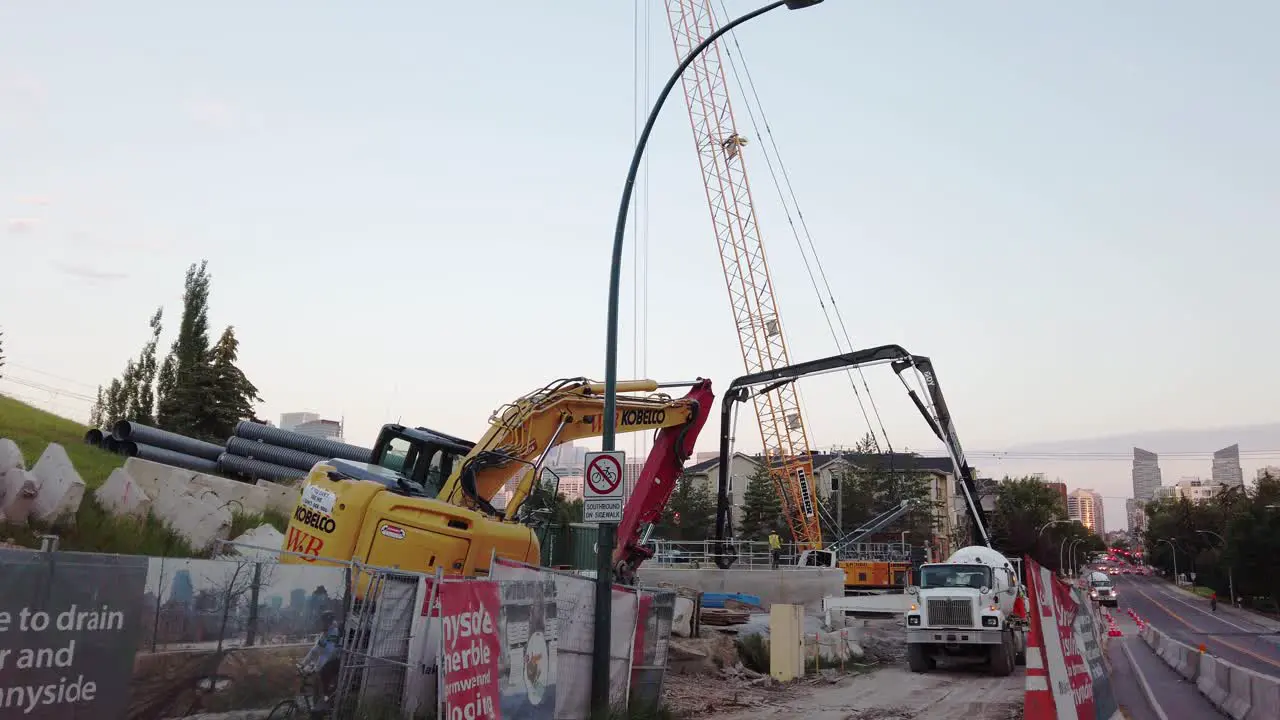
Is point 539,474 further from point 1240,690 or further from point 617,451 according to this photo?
point 1240,690

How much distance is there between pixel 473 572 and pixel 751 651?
999 centimetres

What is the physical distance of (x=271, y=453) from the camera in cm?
3212

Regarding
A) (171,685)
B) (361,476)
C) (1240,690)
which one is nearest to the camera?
(171,685)

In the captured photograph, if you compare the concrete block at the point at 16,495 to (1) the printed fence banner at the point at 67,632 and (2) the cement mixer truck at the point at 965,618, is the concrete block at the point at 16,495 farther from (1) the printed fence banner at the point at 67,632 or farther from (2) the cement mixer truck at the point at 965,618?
(2) the cement mixer truck at the point at 965,618

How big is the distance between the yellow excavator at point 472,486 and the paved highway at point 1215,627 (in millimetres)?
17857

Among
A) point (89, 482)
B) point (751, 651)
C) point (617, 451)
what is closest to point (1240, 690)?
point (751, 651)

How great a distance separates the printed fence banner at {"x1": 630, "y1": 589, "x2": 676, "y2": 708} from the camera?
46.2ft

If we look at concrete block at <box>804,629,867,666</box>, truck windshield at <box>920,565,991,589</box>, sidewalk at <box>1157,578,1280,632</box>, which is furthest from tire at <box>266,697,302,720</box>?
sidewalk at <box>1157,578,1280,632</box>

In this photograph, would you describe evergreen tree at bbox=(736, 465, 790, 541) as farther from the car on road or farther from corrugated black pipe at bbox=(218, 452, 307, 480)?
corrugated black pipe at bbox=(218, 452, 307, 480)

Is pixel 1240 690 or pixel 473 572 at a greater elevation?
pixel 473 572

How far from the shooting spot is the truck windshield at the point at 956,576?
75.2 ft

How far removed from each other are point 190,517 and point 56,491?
7.80 ft

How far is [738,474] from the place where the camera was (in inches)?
4454

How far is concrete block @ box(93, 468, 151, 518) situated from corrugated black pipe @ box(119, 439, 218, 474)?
10.9 metres
